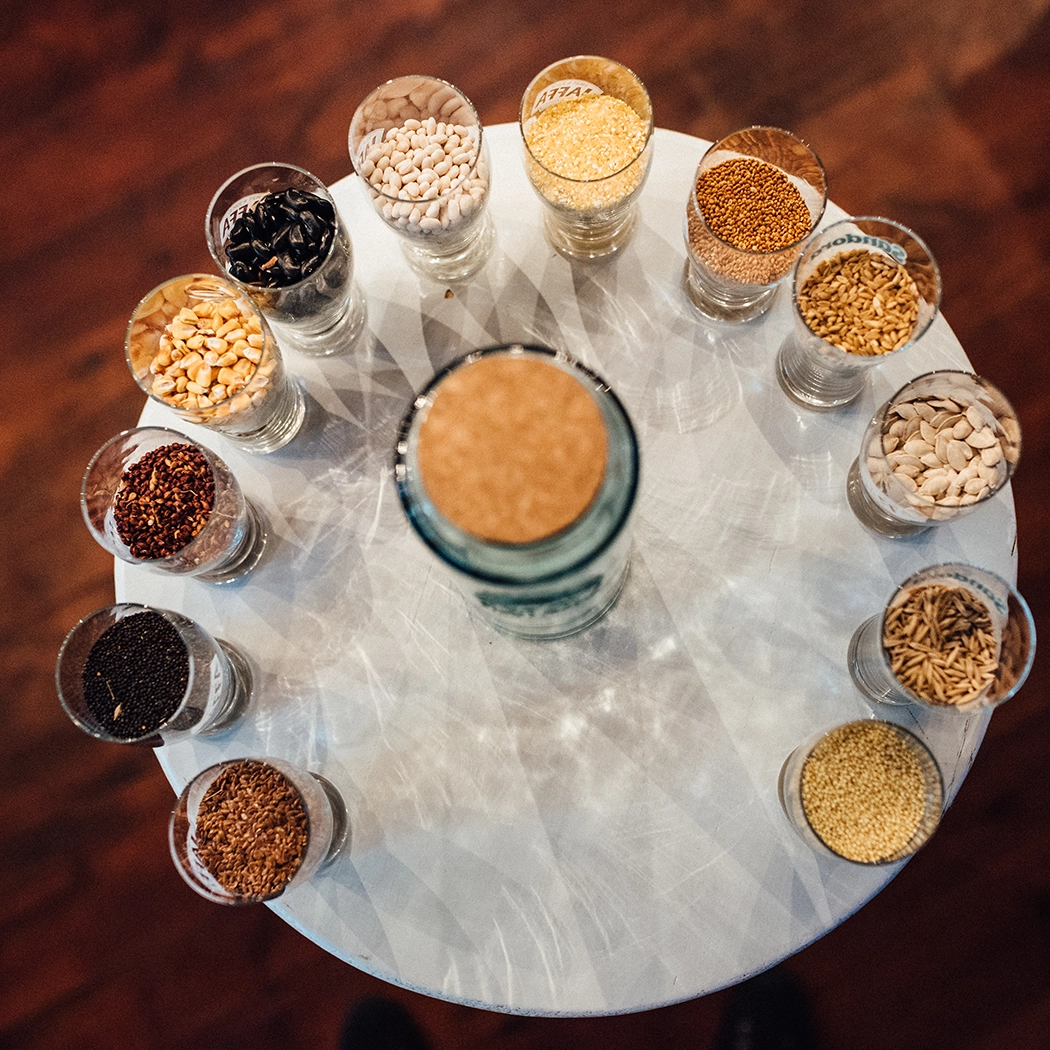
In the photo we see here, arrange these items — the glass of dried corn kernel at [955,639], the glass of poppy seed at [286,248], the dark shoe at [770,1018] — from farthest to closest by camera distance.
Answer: the dark shoe at [770,1018] → the glass of poppy seed at [286,248] → the glass of dried corn kernel at [955,639]

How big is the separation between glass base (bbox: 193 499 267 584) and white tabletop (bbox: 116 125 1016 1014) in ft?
0.08

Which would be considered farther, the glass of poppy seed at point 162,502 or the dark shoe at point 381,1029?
the dark shoe at point 381,1029

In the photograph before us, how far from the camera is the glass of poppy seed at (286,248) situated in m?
1.28

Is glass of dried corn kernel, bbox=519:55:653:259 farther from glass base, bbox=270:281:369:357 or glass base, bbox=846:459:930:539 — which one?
glass base, bbox=846:459:930:539

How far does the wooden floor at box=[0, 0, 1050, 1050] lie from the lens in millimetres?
1980

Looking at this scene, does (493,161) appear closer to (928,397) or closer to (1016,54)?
(928,397)

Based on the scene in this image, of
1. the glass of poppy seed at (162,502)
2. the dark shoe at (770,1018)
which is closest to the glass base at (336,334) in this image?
the glass of poppy seed at (162,502)

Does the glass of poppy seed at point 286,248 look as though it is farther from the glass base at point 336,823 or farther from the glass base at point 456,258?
the glass base at point 336,823

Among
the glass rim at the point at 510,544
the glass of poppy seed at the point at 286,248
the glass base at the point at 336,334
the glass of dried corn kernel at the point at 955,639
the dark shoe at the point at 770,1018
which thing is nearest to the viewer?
the glass rim at the point at 510,544

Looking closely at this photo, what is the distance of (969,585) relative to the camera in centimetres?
120

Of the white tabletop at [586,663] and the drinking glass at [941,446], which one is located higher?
the drinking glass at [941,446]

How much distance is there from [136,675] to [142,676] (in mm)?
11

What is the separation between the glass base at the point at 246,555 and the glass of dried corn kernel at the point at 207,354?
0.15m

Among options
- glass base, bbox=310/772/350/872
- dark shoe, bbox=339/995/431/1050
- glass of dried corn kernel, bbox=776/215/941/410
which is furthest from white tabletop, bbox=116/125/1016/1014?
dark shoe, bbox=339/995/431/1050
